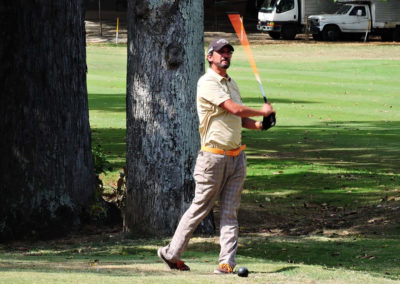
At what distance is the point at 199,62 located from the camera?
9461 millimetres

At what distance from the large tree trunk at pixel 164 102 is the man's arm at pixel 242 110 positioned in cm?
288

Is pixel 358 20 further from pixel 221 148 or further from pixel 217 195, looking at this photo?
pixel 221 148

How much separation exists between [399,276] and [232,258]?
164 centimetres

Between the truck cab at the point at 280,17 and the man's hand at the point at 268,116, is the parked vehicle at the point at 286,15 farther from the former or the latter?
the man's hand at the point at 268,116

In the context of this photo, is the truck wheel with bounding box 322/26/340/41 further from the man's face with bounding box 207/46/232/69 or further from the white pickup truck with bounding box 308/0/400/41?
A: the man's face with bounding box 207/46/232/69

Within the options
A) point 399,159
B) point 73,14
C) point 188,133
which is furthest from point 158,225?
point 399,159

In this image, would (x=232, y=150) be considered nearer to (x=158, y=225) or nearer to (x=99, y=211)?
(x=158, y=225)

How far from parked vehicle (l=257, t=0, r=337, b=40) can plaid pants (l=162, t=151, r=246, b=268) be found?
45.7 metres

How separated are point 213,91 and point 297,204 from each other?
6.05 metres

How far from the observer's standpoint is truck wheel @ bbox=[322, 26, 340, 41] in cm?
5088

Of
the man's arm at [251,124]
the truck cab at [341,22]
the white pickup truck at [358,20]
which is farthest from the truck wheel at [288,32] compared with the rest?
the man's arm at [251,124]

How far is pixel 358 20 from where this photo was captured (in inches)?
1994

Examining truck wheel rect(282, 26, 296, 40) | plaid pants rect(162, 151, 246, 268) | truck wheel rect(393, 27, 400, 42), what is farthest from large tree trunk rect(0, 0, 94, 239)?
truck wheel rect(393, 27, 400, 42)

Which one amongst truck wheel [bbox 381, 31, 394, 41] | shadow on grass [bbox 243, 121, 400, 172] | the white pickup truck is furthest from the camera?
truck wheel [bbox 381, 31, 394, 41]
